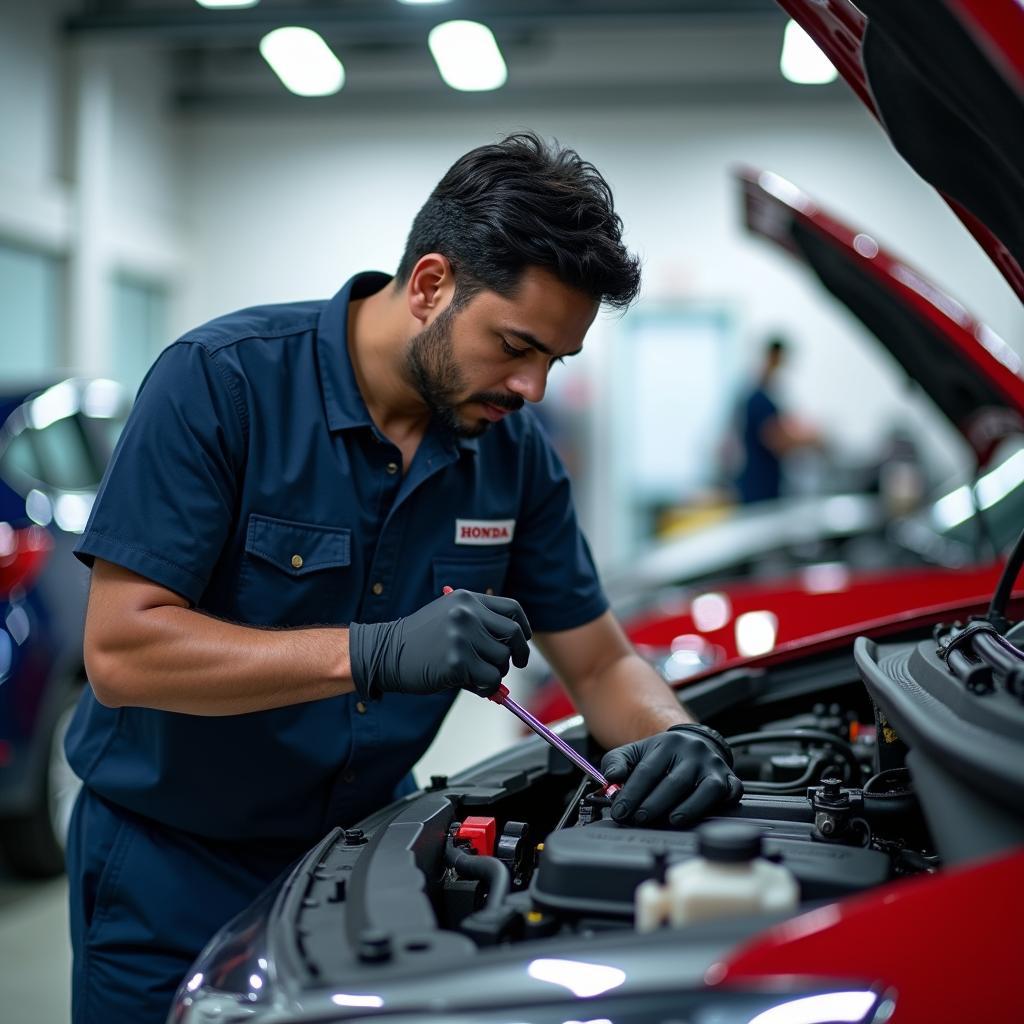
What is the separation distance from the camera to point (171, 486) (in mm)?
1386

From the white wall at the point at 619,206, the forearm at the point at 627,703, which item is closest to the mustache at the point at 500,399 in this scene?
the forearm at the point at 627,703

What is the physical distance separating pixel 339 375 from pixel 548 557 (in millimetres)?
443

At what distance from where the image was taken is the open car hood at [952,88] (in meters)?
0.96

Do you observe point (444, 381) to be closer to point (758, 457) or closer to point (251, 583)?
point (251, 583)

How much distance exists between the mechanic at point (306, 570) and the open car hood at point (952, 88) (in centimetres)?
37

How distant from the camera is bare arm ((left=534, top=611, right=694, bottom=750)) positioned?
5.34ft

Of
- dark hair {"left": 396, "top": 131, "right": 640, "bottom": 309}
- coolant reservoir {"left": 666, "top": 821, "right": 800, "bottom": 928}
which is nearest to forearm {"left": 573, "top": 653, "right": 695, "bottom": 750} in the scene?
dark hair {"left": 396, "top": 131, "right": 640, "bottom": 309}

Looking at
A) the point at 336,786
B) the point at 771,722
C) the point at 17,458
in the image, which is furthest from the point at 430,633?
the point at 17,458

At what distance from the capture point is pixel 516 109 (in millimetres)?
9383

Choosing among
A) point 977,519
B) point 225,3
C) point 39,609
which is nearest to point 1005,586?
point 977,519

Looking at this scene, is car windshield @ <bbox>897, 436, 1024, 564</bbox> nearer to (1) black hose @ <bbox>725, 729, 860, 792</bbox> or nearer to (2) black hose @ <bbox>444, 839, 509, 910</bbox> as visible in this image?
(1) black hose @ <bbox>725, 729, 860, 792</bbox>

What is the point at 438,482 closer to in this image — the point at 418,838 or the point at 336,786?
the point at 336,786

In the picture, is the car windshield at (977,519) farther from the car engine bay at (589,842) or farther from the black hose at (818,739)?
the car engine bay at (589,842)

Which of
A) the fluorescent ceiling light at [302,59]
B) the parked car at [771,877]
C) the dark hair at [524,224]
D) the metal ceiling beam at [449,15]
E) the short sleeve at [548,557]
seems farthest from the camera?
the fluorescent ceiling light at [302,59]
